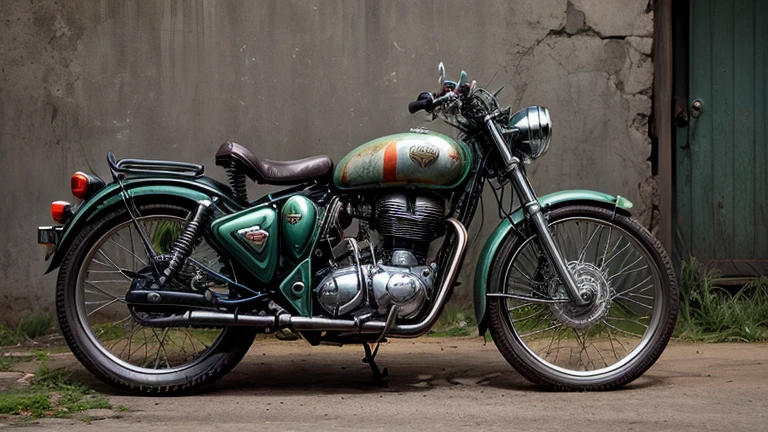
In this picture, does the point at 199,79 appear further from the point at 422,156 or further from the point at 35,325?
the point at 422,156

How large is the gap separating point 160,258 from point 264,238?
17.5 inches

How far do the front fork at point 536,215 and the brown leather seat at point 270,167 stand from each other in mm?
732

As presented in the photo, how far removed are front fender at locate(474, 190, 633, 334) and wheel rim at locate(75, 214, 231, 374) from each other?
1110 millimetres

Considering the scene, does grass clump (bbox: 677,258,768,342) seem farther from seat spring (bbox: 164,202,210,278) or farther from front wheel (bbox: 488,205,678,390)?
seat spring (bbox: 164,202,210,278)

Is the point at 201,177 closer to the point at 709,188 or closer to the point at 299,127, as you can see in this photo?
the point at 299,127

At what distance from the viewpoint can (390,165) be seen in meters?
4.32

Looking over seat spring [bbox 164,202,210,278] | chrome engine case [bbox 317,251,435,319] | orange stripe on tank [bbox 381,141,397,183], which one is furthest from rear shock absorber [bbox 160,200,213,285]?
orange stripe on tank [bbox 381,141,397,183]

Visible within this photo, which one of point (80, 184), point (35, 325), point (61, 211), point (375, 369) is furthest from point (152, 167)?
point (35, 325)

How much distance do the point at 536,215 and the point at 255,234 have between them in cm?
119

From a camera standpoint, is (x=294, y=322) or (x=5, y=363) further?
(x=5, y=363)

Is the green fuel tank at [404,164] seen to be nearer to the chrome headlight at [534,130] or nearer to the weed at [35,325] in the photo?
the chrome headlight at [534,130]

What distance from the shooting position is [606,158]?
242 inches

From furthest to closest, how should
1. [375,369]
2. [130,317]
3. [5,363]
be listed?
[5,363]
[130,317]
[375,369]

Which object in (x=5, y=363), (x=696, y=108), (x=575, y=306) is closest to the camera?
(x=575, y=306)
